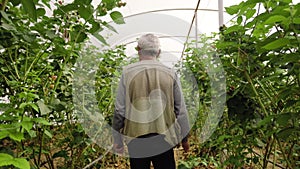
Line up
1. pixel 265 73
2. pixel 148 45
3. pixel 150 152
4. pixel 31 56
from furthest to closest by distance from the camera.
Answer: pixel 150 152
pixel 148 45
pixel 31 56
pixel 265 73

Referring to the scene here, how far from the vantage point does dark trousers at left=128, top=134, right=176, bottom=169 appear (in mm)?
2090

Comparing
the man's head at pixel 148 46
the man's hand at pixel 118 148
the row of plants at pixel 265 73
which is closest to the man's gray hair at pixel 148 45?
the man's head at pixel 148 46

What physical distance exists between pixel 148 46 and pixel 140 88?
302mm

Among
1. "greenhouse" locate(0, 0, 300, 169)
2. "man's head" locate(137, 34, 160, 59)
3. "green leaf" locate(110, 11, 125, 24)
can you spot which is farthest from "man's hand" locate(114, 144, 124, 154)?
"green leaf" locate(110, 11, 125, 24)

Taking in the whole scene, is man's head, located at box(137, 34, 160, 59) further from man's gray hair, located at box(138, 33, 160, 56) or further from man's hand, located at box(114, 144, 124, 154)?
man's hand, located at box(114, 144, 124, 154)

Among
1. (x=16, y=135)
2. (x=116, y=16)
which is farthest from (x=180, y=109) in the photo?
(x=16, y=135)

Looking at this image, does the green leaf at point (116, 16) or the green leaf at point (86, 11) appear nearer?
the green leaf at point (86, 11)

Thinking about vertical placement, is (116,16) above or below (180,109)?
above

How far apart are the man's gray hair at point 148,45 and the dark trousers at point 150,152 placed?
0.60 meters

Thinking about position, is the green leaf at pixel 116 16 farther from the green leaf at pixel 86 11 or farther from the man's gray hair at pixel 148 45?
the man's gray hair at pixel 148 45

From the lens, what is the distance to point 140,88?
2039 millimetres

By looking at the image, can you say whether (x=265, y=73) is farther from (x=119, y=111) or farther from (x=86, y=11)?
(x=119, y=111)

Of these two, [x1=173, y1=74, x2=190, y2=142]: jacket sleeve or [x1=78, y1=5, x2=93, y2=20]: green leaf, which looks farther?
[x1=173, y1=74, x2=190, y2=142]: jacket sleeve

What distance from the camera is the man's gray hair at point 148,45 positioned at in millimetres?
2008
